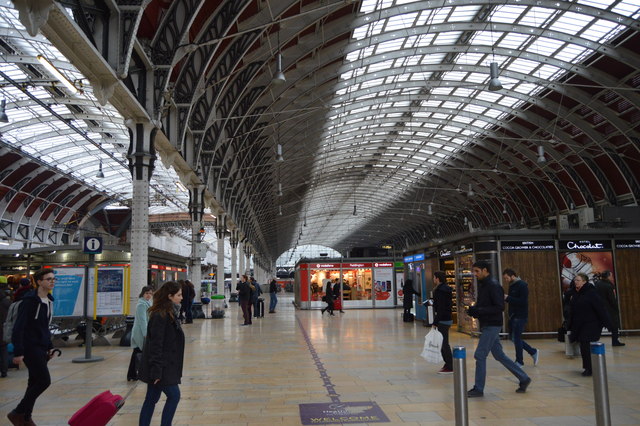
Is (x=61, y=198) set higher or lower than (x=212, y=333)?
higher

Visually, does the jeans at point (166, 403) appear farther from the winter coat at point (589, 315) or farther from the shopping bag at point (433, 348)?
the winter coat at point (589, 315)

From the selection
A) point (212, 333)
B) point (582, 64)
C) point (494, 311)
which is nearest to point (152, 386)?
point (494, 311)

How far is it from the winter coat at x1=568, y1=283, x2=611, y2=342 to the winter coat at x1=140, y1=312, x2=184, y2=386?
21.0 ft

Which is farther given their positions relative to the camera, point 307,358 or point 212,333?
point 212,333

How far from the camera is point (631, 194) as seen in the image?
3447 centimetres

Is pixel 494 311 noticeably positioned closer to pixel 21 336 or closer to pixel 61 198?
pixel 21 336

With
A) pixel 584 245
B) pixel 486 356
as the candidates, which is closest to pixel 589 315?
pixel 486 356

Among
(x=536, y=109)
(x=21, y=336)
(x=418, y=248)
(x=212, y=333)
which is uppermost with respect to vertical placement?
(x=536, y=109)

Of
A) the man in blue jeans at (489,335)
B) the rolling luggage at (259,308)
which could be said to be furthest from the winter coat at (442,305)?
the rolling luggage at (259,308)

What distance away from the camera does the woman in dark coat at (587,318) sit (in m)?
8.10

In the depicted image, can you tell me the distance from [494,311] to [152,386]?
14.7 ft

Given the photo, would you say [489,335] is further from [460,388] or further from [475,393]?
[460,388]

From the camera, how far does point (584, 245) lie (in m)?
14.1

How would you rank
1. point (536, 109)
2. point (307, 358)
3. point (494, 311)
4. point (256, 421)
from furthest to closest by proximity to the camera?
point (536, 109), point (307, 358), point (494, 311), point (256, 421)
